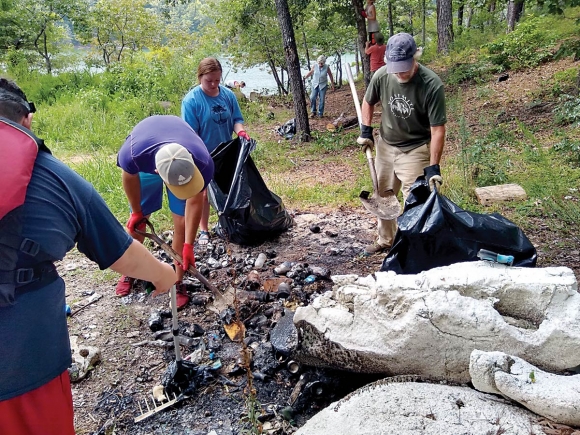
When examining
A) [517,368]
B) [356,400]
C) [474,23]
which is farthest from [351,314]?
[474,23]

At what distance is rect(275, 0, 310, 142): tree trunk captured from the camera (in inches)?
289

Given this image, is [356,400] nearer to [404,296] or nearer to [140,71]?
[404,296]

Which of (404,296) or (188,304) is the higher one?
(404,296)

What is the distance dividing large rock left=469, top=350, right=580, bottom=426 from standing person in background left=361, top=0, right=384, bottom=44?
24.4 feet

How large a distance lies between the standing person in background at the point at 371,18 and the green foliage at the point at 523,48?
380 cm

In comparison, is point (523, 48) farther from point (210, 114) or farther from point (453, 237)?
point (453, 237)

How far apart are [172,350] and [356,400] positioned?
4.65ft

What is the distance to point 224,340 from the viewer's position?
2.85 meters

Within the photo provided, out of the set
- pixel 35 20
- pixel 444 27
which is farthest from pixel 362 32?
pixel 35 20

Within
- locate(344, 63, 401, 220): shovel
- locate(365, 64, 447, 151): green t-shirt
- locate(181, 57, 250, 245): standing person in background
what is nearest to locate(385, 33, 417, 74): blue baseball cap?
locate(365, 64, 447, 151): green t-shirt

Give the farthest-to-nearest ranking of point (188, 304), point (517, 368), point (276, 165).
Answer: point (276, 165) < point (188, 304) < point (517, 368)

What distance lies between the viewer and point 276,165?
7.08m

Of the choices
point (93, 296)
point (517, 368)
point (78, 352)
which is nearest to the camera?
point (517, 368)

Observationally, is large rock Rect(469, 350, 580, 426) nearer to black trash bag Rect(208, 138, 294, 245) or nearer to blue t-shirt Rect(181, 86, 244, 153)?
black trash bag Rect(208, 138, 294, 245)
